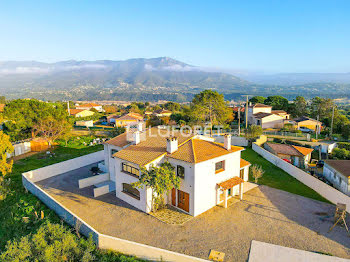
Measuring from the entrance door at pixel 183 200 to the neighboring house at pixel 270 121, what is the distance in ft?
133

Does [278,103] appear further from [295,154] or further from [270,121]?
[295,154]

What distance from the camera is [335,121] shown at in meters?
50.5

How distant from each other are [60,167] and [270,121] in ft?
144

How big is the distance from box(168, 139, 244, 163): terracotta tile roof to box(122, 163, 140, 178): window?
2.86 meters

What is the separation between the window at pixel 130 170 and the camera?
18.5 m

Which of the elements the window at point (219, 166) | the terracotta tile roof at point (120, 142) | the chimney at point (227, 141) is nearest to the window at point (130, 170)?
the terracotta tile roof at point (120, 142)

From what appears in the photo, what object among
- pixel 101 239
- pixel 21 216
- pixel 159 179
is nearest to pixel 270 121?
pixel 159 179

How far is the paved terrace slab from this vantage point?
14.1m

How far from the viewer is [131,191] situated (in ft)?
63.9

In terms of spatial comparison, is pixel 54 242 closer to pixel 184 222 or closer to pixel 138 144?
pixel 184 222

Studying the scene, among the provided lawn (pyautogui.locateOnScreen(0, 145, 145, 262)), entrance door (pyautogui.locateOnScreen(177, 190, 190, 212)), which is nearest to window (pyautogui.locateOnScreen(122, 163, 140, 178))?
entrance door (pyautogui.locateOnScreen(177, 190, 190, 212))

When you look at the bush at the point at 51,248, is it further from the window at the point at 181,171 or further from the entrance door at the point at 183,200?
the window at the point at 181,171

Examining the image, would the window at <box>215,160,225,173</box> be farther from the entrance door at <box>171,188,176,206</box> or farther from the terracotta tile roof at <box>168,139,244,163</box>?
the entrance door at <box>171,188,176,206</box>

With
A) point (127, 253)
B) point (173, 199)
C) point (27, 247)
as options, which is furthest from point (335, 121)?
point (27, 247)
